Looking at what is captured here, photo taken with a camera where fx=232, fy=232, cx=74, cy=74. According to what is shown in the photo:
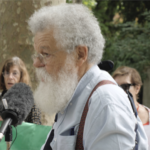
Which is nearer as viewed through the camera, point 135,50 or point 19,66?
point 19,66

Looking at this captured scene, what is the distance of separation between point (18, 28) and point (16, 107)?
8.01 ft

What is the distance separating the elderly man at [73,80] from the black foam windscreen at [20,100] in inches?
5.6

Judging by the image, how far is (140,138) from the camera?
5.17 feet

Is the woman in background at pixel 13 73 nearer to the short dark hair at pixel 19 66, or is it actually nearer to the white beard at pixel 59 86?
the short dark hair at pixel 19 66

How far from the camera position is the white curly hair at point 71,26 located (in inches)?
67.7

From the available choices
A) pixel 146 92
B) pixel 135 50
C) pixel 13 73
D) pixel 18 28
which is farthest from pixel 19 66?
pixel 146 92

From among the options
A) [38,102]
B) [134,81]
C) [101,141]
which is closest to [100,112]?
[101,141]

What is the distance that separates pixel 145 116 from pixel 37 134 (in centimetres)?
150

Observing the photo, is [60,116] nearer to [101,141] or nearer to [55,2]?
[101,141]

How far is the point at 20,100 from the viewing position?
1.98m

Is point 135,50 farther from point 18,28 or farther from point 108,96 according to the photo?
point 108,96

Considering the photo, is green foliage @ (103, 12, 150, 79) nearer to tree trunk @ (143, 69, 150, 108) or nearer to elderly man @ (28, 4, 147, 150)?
tree trunk @ (143, 69, 150, 108)

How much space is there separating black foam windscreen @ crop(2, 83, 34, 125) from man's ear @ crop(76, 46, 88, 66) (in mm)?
578

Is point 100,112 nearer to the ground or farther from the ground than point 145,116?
farther from the ground
